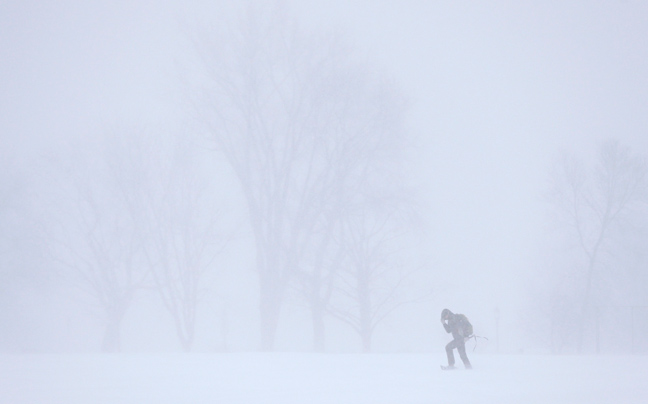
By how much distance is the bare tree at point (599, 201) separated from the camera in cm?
2970

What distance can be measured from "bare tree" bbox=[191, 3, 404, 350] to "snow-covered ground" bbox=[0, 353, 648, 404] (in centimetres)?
690

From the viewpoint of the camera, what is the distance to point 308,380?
11406mm

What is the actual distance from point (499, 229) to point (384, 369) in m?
81.8

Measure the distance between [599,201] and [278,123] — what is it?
17.2 meters

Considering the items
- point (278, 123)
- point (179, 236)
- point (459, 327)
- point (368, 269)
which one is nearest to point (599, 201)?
point (368, 269)

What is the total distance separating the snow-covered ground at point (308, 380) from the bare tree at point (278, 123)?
690cm

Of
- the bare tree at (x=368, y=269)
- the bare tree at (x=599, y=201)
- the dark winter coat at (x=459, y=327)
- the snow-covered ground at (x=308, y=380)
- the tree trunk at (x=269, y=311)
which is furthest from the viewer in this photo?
the bare tree at (x=599, y=201)

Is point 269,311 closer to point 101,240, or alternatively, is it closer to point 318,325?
point 318,325

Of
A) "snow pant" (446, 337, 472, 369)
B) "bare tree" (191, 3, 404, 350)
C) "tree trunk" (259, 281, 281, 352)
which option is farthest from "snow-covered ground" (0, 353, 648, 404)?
"bare tree" (191, 3, 404, 350)

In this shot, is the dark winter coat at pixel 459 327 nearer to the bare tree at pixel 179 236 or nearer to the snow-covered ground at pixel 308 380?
the snow-covered ground at pixel 308 380

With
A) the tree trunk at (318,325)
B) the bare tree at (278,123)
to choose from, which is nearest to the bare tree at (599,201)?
the tree trunk at (318,325)

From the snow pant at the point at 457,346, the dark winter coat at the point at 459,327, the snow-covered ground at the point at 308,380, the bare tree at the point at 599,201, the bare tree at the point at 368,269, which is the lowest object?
the snow-covered ground at the point at 308,380

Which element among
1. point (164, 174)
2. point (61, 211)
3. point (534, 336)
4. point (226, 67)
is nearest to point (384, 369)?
point (226, 67)

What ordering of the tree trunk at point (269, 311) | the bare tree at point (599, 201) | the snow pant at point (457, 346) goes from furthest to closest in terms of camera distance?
the bare tree at point (599, 201) < the tree trunk at point (269, 311) < the snow pant at point (457, 346)
